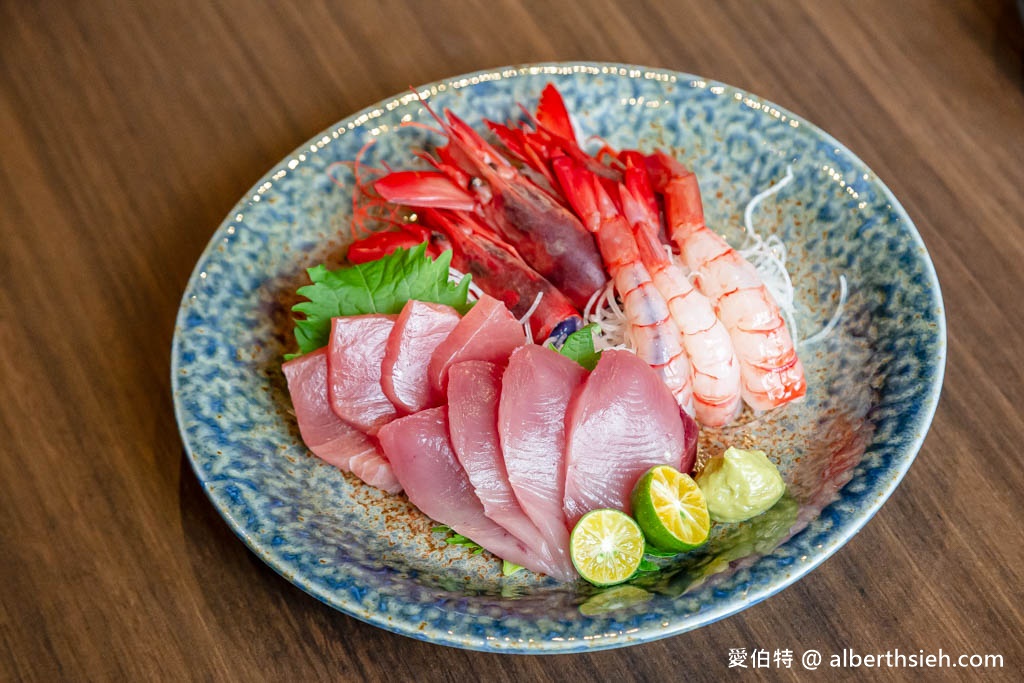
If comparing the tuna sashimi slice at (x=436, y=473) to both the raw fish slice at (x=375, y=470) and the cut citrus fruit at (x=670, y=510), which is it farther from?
the cut citrus fruit at (x=670, y=510)

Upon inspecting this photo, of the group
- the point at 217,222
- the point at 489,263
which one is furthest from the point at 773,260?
the point at 217,222

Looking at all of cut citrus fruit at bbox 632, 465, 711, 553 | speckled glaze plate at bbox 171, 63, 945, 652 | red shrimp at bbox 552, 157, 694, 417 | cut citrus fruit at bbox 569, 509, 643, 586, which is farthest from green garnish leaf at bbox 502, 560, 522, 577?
red shrimp at bbox 552, 157, 694, 417

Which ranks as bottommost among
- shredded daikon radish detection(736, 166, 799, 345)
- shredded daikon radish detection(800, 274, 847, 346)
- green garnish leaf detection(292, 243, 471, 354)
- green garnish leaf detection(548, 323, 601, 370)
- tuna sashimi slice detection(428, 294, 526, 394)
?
shredded daikon radish detection(800, 274, 847, 346)

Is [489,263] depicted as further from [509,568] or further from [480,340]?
[509,568]

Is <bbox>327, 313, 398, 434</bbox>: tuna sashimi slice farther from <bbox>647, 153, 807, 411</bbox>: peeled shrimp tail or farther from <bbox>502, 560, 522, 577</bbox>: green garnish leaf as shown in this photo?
<bbox>647, 153, 807, 411</bbox>: peeled shrimp tail

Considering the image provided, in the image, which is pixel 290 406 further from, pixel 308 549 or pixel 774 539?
pixel 774 539
